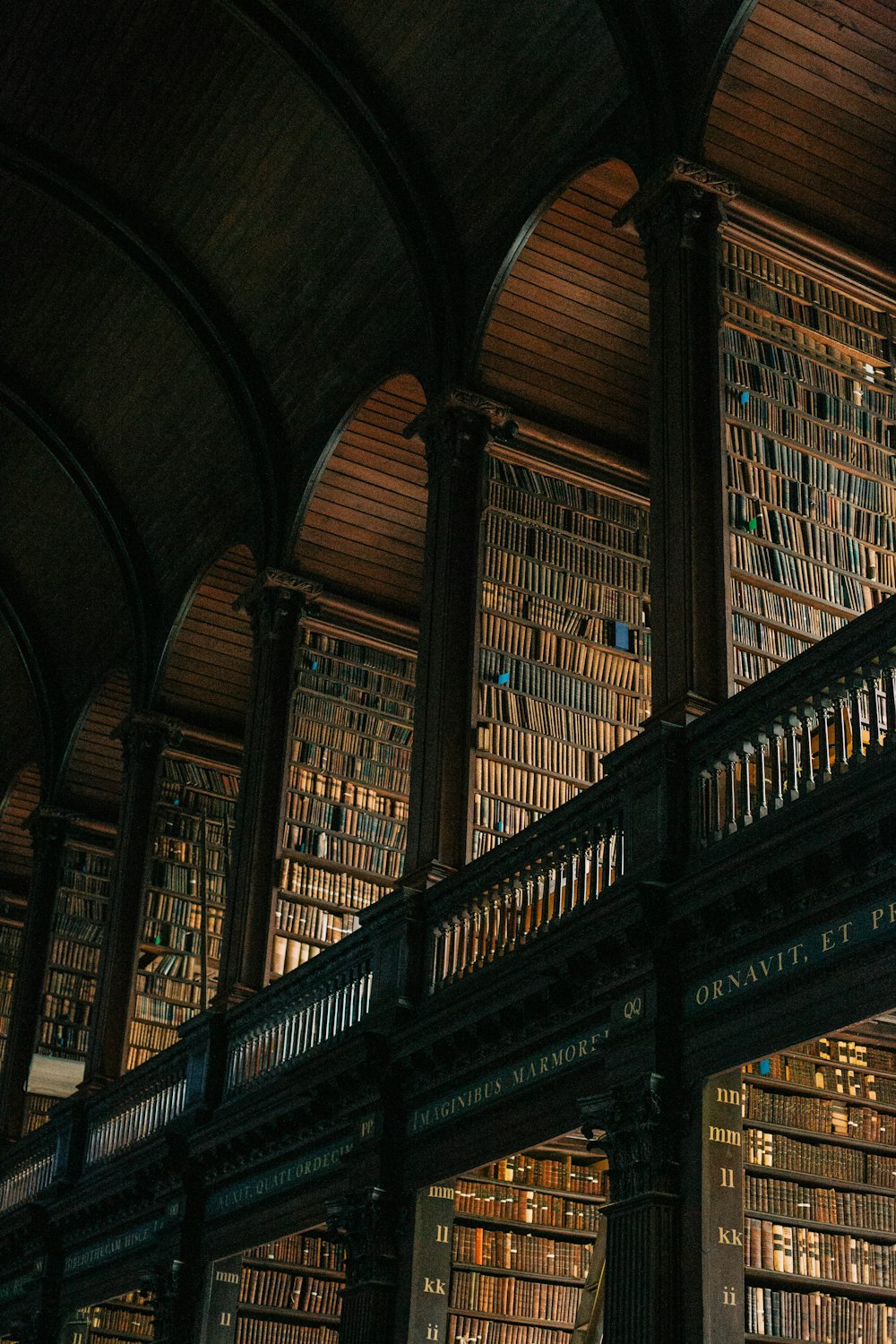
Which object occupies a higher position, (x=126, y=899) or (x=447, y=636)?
(x=447, y=636)

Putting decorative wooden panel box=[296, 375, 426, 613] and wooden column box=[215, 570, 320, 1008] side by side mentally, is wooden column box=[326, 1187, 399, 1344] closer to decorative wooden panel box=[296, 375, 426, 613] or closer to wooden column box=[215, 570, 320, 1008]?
wooden column box=[215, 570, 320, 1008]

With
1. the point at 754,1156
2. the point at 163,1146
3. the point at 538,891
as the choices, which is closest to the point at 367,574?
the point at 163,1146

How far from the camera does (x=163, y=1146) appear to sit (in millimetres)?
10133

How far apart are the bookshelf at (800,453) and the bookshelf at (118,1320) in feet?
22.6

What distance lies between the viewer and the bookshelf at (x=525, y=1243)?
8.11m

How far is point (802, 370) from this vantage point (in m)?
7.95

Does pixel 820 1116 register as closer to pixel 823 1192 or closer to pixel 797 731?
pixel 823 1192

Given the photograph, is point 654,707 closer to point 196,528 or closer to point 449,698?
point 449,698

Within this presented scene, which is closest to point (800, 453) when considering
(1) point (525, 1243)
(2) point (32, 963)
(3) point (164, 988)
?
(1) point (525, 1243)

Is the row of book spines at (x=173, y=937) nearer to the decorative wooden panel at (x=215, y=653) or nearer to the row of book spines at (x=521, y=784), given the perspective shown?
the decorative wooden panel at (x=215, y=653)

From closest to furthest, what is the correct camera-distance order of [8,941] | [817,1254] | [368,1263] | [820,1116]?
[817,1254] → [820,1116] → [368,1263] → [8,941]

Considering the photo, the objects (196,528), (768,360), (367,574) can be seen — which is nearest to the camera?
(768,360)

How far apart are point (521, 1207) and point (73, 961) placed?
23.5 feet

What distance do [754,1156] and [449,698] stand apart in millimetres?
3022
